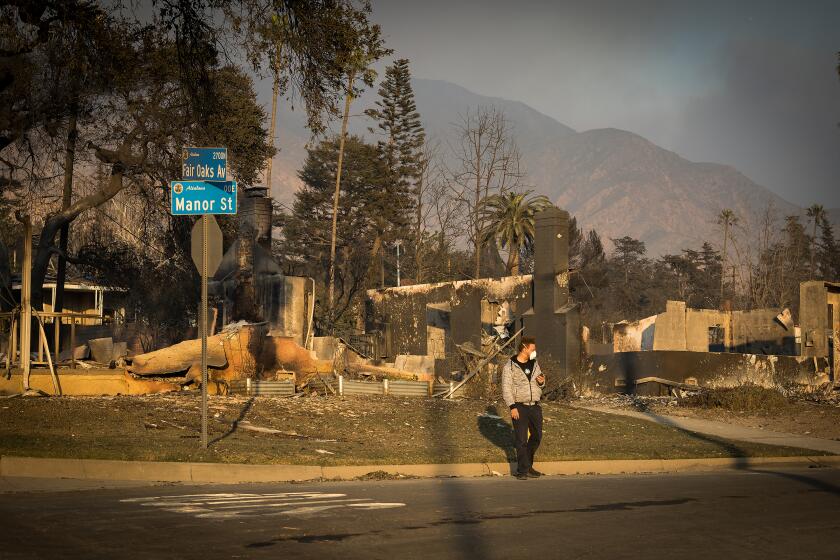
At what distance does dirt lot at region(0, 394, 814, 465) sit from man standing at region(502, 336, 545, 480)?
110 centimetres

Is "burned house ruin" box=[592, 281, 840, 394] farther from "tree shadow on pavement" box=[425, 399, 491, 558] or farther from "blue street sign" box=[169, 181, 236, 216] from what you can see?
"blue street sign" box=[169, 181, 236, 216]

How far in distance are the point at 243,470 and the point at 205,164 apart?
426cm

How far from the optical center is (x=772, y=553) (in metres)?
8.24

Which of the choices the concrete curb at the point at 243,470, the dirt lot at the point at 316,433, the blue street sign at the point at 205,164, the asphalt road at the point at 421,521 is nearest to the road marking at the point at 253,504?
the asphalt road at the point at 421,521

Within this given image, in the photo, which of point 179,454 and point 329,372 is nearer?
point 179,454

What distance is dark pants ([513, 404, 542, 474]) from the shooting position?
45.9ft

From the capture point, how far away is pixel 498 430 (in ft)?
63.6

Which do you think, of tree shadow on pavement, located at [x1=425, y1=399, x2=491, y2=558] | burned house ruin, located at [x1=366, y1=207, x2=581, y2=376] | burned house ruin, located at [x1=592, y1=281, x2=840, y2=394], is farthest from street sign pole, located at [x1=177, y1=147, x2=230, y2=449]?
burned house ruin, located at [x1=592, y1=281, x2=840, y2=394]

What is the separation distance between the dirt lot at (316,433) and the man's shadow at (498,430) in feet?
0.08

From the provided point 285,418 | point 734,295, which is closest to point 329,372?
point 285,418

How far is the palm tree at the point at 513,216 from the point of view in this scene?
205ft

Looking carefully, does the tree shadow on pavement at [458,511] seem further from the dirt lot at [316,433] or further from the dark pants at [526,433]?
the dark pants at [526,433]

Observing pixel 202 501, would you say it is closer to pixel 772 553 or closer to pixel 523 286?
pixel 772 553

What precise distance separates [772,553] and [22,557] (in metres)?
5.73
